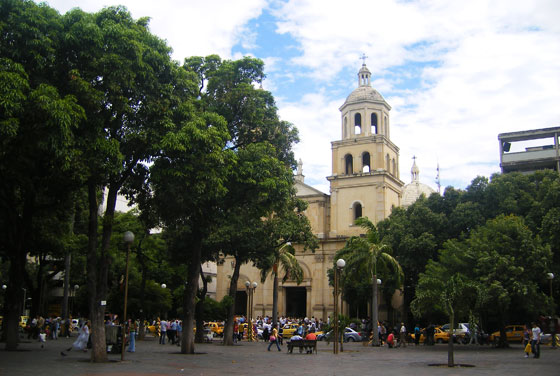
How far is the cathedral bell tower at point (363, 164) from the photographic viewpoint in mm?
50906

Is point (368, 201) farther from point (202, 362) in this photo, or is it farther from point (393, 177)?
point (202, 362)

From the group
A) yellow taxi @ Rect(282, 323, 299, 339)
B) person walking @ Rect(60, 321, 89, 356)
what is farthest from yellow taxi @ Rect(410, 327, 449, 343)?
person walking @ Rect(60, 321, 89, 356)

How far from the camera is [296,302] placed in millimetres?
57938

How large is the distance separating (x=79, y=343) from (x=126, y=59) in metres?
11.3

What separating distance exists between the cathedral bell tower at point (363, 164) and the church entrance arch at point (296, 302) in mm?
7984

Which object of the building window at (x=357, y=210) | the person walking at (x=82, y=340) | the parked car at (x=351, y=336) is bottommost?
the parked car at (x=351, y=336)

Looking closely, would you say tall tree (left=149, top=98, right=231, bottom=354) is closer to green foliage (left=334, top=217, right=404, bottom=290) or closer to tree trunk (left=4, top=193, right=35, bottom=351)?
tree trunk (left=4, top=193, right=35, bottom=351)

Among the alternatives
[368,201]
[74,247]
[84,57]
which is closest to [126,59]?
[84,57]

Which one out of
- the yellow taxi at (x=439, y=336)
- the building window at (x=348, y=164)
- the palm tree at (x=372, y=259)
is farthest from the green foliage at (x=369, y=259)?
the building window at (x=348, y=164)

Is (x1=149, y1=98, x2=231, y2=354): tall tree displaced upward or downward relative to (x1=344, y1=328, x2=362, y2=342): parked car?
upward

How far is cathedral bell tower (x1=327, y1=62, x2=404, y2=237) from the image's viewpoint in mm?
50906

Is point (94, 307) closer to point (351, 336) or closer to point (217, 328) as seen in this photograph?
point (351, 336)

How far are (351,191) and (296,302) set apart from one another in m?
13.7

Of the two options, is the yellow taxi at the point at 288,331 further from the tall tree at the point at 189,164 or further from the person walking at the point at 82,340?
the tall tree at the point at 189,164
